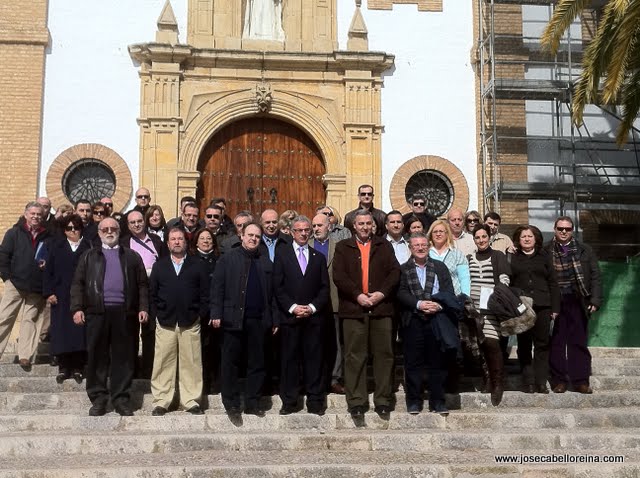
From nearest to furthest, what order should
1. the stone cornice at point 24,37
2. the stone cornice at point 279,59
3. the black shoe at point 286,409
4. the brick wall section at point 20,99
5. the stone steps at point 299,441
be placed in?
the stone steps at point 299,441 < the black shoe at point 286,409 < the brick wall section at point 20,99 < the stone cornice at point 24,37 < the stone cornice at point 279,59

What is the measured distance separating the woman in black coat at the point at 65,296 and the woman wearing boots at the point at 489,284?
12.8ft

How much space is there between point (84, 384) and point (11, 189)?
5.12m

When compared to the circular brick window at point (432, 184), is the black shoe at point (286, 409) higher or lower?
lower

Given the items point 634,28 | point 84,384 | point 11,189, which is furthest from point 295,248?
point 11,189

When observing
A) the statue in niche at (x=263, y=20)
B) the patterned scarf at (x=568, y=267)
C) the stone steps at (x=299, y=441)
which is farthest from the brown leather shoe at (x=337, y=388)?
the statue in niche at (x=263, y=20)

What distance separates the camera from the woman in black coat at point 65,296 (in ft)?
25.6

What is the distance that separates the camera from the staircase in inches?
233

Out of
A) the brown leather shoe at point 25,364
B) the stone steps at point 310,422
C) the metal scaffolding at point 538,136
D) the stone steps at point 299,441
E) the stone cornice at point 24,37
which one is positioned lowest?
the stone steps at point 299,441

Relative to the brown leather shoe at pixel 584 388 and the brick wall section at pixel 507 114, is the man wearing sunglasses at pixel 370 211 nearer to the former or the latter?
the brown leather shoe at pixel 584 388

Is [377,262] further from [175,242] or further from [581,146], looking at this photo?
[581,146]

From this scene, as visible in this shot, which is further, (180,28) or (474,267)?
(180,28)

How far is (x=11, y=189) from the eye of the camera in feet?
38.9

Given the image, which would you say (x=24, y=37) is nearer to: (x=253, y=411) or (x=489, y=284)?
(x=253, y=411)

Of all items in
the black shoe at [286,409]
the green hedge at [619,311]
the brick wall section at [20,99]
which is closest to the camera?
the black shoe at [286,409]
